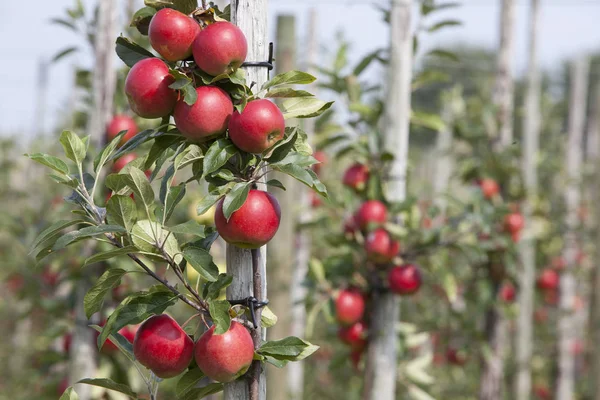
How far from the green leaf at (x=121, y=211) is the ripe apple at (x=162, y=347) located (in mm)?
219

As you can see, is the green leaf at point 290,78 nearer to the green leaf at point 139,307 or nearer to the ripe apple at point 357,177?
the green leaf at point 139,307

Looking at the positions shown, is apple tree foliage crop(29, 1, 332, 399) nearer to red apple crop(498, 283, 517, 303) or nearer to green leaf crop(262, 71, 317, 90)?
green leaf crop(262, 71, 317, 90)

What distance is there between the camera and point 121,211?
51.3 inches

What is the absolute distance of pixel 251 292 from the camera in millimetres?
1476

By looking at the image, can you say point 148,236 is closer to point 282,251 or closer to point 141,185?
point 141,185

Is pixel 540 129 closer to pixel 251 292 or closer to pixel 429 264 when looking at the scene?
pixel 429 264

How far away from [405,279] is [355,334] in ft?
1.45

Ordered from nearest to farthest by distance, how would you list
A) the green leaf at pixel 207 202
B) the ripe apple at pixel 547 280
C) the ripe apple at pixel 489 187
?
the green leaf at pixel 207 202
the ripe apple at pixel 489 187
the ripe apple at pixel 547 280

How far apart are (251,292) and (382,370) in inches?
71.1

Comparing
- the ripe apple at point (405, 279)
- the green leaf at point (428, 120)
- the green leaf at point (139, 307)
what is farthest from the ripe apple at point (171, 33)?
the green leaf at point (428, 120)

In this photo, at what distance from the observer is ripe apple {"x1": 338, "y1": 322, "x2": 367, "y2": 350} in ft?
10.6

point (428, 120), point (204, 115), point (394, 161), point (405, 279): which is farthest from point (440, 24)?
point (204, 115)

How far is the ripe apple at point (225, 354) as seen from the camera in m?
1.31

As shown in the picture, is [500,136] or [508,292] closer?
[500,136]
